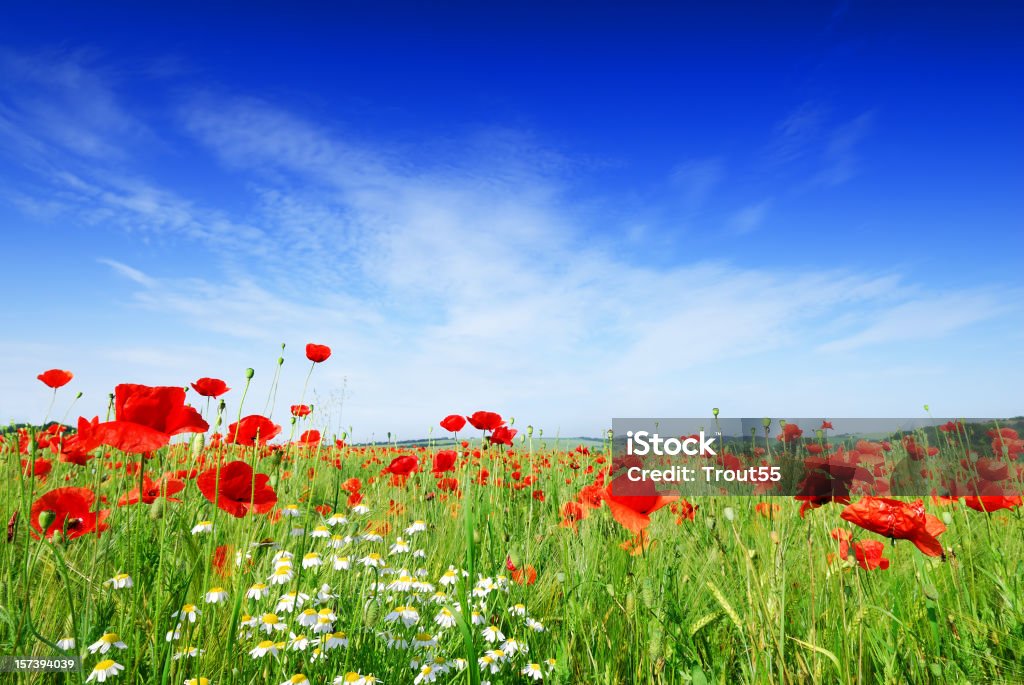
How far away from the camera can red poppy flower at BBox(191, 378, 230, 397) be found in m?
2.51

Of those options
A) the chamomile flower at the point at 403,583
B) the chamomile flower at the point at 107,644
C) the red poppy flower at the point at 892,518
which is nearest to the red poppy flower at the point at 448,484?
the chamomile flower at the point at 403,583

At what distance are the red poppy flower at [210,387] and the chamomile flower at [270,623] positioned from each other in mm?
1039

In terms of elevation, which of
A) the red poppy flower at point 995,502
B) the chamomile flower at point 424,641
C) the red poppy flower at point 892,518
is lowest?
the chamomile flower at point 424,641

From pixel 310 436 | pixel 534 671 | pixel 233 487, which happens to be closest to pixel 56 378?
pixel 310 436

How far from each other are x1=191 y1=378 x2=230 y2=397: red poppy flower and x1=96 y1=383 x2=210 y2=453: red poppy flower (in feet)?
2.87

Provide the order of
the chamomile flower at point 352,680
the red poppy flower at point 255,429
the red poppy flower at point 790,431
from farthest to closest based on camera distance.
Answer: the red poppy flower at point 790,431 → the red poppy flower at point 255,429 → the chamomile flower at point 352,680

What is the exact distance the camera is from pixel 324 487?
576 centimetres

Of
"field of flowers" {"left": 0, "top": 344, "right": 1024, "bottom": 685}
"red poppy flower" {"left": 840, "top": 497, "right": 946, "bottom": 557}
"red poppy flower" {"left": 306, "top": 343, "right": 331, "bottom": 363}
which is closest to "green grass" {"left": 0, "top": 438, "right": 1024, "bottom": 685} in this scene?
"field of flowers" {"left": 0, "top": 344, "right": 1024, "bottom": 685}

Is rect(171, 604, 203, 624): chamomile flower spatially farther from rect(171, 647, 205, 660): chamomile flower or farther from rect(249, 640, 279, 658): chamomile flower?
rect(249, 640, 279, 658): chamomile flower

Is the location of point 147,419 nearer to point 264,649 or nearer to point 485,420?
point 264,649

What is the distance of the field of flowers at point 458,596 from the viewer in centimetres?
165

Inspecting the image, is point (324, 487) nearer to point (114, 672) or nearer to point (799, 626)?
point (114, 672)

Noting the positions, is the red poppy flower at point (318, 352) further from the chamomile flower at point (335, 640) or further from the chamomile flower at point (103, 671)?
the chamomile flower at point (103, 671)

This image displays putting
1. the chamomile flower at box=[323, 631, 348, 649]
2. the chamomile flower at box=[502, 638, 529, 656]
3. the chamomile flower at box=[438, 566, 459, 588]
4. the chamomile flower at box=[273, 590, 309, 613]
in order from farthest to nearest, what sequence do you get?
the chamomile flower at box=[438, 566, 459, 588]
the chamomile flower at box=[502, 638, 529, 656]
the chamomile flower at box=[273, 590, 309, 613]
the chamomile flower at box=[323, 631, 348, 649]
